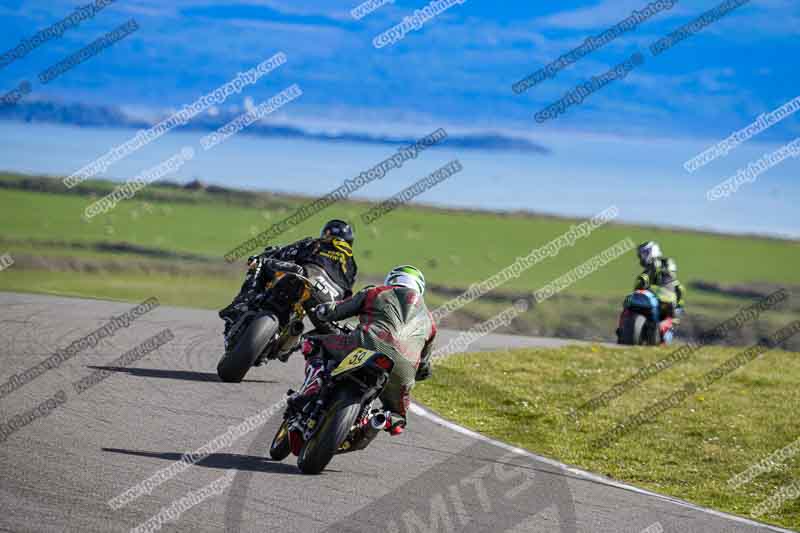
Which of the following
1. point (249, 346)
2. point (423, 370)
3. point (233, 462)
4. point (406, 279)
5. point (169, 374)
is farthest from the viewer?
point (169, 374)

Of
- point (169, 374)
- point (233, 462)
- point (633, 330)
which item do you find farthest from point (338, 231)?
point (633, 330)

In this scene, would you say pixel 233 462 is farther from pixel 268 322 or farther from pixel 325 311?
pixel 268 322

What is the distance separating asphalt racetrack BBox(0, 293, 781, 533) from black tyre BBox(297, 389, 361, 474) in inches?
5.6

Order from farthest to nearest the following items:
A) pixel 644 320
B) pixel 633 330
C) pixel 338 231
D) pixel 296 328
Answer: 1. pixel 644 320
2. pixel 633 330
3. pixel 338 231
4. pixel 296 328

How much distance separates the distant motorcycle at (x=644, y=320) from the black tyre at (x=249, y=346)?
9454mm

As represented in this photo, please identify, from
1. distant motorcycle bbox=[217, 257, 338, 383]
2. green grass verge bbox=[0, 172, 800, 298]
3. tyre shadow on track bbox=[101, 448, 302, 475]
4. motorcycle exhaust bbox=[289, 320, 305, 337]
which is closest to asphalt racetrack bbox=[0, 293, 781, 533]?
tyre shadow on track bbox=[101, 448, 302, 475]

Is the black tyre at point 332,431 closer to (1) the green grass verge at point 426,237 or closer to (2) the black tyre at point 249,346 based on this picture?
(2) the black tyre at point 249,346

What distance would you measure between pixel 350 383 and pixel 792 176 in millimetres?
166290

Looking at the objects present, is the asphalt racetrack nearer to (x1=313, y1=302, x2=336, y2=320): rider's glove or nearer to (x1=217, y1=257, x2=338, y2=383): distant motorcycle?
(x1=217, y1=257, x2=338, y2=383): distant motorcycle

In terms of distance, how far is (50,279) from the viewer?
37.7 m

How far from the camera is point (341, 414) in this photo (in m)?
10.0

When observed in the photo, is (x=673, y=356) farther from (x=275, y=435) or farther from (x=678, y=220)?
(x=678, y=220)

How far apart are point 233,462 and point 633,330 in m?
12.7

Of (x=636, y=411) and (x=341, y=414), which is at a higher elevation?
(x=341, y=414)
